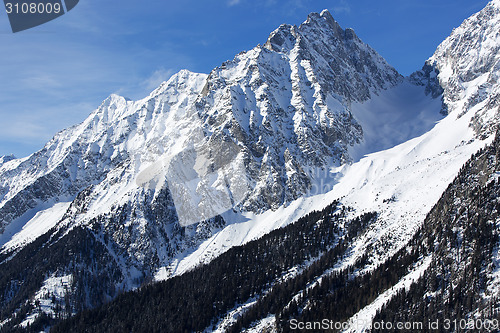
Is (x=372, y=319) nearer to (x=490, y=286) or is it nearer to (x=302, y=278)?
(x=490, y=286)

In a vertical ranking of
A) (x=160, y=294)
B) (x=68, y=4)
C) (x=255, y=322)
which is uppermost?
(x=68, y=4)

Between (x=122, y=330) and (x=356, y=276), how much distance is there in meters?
96.8

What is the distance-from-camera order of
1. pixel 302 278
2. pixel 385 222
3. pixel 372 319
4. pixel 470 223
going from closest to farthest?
pixel 372 319, pixel 470 223, pixel 302 278, pixel 385 222

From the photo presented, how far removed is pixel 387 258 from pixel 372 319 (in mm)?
41957

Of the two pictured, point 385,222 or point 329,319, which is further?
point 385,222

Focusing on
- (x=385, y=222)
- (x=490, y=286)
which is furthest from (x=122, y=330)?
(x=490, y=286)

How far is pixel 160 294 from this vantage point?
19362cm

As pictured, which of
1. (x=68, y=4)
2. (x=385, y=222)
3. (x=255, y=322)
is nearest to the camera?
(x=68, y=4)

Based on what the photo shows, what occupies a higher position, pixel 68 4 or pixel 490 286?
pixel 68 4

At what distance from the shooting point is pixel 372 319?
121 metres

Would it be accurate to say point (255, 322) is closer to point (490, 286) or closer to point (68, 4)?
point (490, 286)
